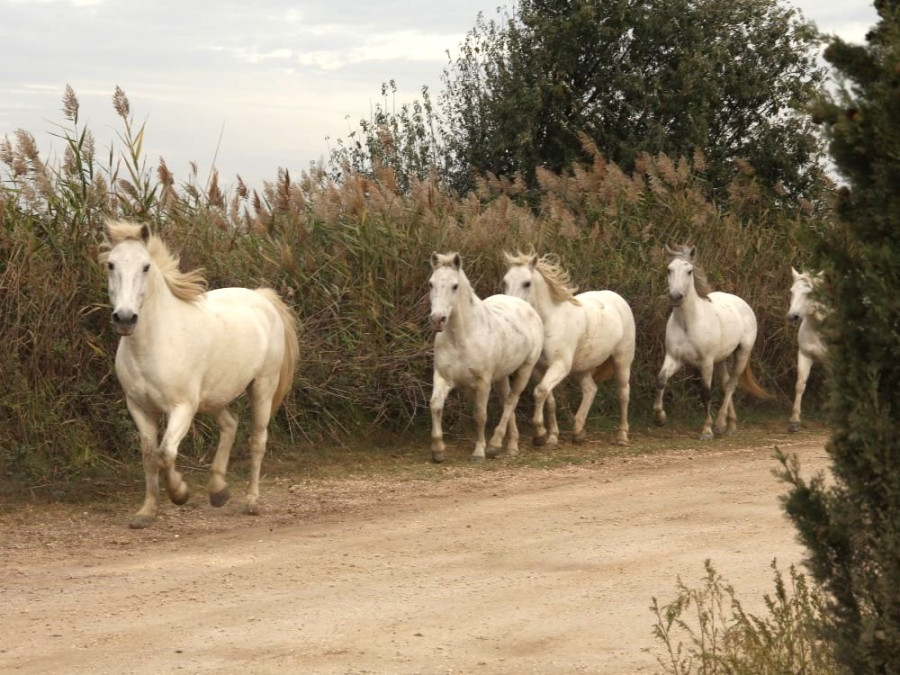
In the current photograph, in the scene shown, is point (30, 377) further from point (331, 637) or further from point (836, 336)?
point (836, 336)

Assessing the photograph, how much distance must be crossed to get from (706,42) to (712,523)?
74.1 feet

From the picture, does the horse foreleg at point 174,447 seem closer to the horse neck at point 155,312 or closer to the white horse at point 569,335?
the horse neck at point 155,312

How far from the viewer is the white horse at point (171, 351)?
28.7 ft

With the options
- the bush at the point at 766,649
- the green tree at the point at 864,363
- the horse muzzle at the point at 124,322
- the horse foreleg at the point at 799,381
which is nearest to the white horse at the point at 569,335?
the horse foreleg at the point at 799,381

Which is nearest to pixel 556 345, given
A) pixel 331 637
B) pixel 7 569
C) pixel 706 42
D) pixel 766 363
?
pixel 766 363

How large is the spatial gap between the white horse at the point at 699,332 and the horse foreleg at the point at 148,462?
7116 millimetres

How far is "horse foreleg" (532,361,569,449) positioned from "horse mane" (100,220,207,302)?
16.4 ft

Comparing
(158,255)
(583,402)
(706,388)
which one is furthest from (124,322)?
(706,388)

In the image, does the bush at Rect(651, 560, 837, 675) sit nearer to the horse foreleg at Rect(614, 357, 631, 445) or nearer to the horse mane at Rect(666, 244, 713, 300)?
the horse foreleg at Rect(614, 357, 631, 445)

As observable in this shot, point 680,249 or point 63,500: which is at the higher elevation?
point 680,249

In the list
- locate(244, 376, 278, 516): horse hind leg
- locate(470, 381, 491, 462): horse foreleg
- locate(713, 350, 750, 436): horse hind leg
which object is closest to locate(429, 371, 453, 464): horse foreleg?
locate(470, 381, 491, 462): horse foreleg

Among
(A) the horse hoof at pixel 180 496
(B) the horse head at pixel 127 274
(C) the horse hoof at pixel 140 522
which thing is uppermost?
(B) the horse head at pixel 127 274

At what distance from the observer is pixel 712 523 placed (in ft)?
29.2

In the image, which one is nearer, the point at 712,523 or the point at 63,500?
the point at 712,523
